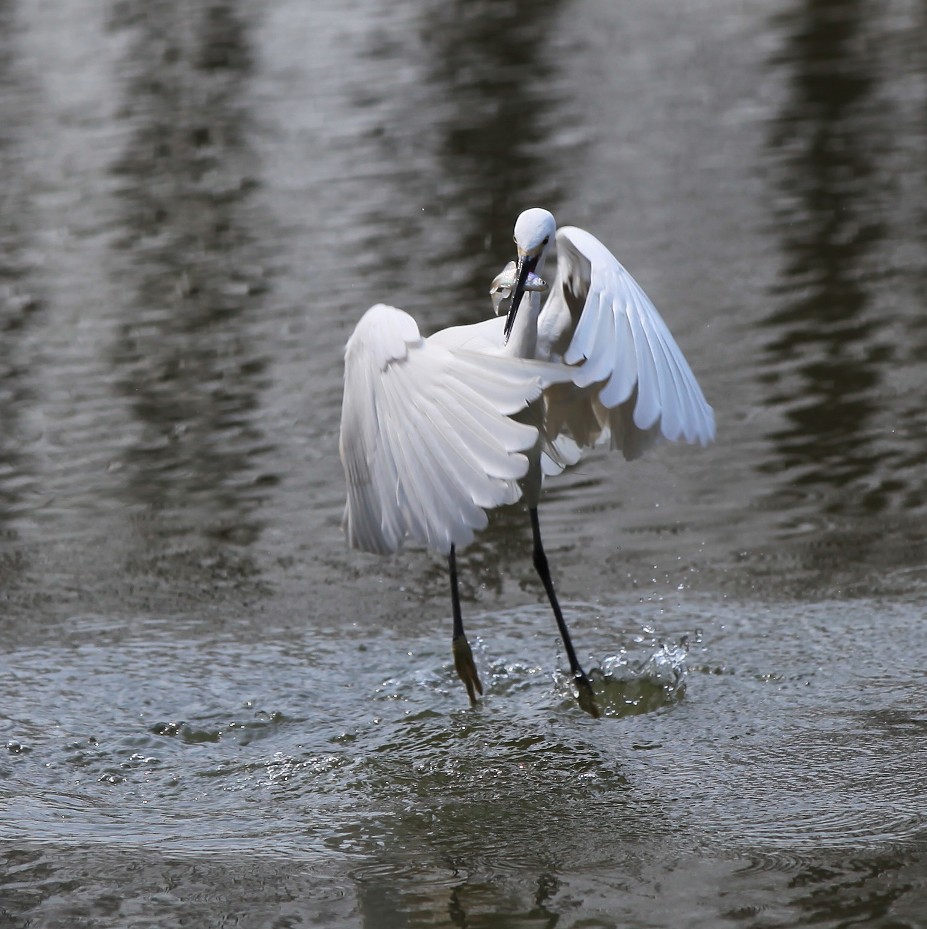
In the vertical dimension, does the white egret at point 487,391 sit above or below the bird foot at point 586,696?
above

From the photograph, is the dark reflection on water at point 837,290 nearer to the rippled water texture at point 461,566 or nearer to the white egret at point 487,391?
the rippled water texture at point 461,566

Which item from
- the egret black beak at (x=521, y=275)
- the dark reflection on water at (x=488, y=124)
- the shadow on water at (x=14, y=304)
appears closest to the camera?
the egret black beak at (x=521, y=275)

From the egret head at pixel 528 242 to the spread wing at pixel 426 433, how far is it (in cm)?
28

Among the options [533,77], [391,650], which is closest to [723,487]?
[391,650]

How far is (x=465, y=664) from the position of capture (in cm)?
550

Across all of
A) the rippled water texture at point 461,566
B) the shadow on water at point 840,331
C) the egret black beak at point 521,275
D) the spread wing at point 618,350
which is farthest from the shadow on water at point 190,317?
the shadow on water at point 840,331

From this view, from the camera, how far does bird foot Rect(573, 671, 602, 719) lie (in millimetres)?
5422

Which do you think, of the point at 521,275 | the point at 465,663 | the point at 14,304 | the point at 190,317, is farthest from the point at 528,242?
the point at 14,304

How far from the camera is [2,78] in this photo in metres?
20.3

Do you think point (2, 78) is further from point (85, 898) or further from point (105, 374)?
point (85, 898)

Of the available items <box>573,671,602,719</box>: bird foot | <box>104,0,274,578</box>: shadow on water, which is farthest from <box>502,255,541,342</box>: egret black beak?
<box>104,0,274,578</box>: shadow on water

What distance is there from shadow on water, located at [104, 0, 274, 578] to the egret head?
2393 mm

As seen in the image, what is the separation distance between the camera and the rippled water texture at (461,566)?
14.1 feet

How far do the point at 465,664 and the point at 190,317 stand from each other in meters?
5.77
